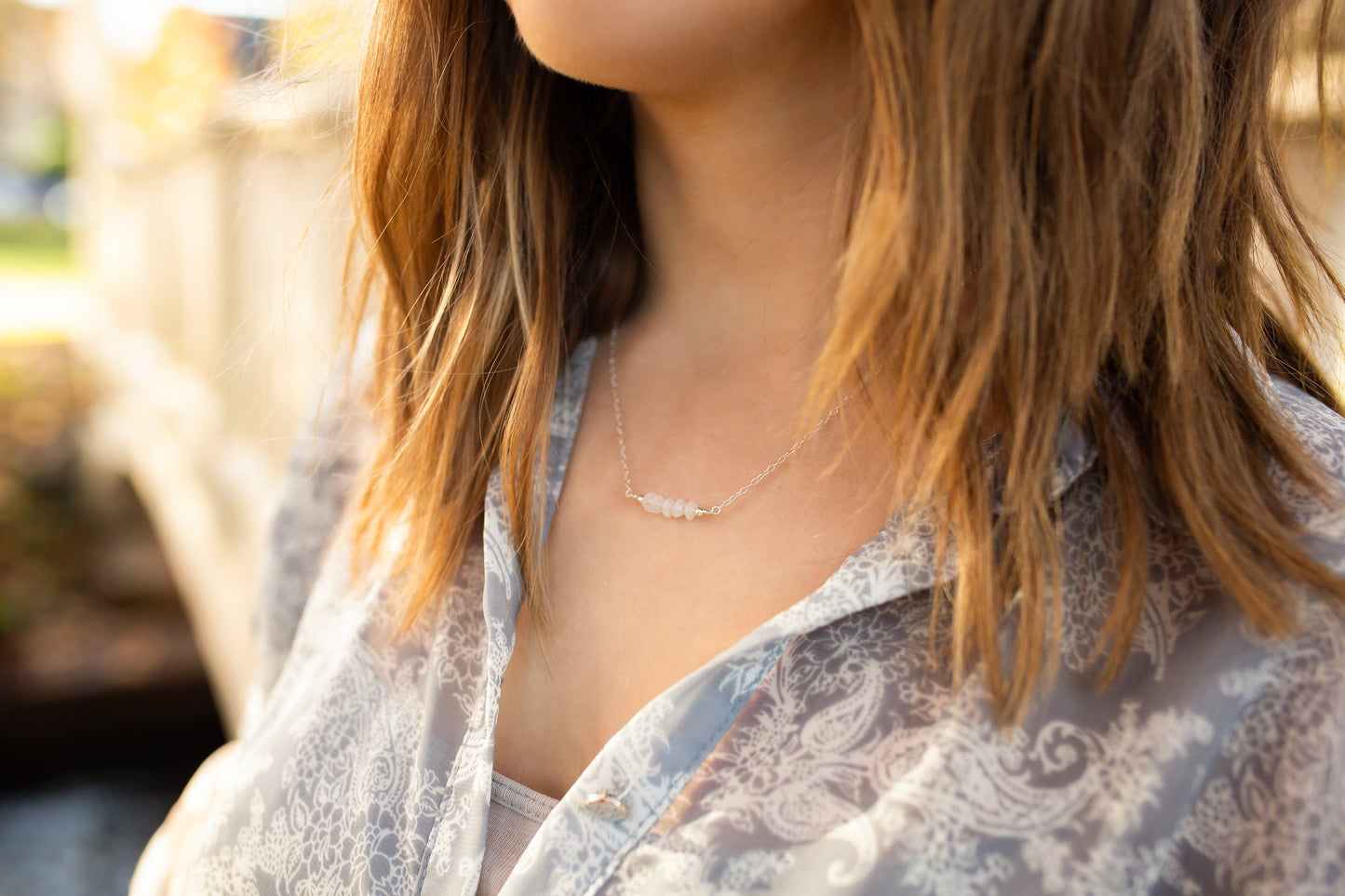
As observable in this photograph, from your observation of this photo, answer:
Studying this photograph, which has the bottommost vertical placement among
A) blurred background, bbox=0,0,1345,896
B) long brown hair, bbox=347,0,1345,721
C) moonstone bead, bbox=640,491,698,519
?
blurred background, bbox=0,0,1345,896

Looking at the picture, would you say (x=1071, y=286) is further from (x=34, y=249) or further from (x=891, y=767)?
(x=34, y=249)

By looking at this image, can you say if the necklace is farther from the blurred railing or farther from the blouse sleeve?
the blouse sleeve

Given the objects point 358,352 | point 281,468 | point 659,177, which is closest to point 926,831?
point 659,177

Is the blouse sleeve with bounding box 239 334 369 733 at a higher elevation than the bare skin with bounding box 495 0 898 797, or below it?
below

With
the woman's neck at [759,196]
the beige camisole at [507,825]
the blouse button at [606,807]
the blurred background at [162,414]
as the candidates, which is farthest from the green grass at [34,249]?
the blouse button at [606,807]

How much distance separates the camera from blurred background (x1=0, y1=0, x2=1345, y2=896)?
1804 mm

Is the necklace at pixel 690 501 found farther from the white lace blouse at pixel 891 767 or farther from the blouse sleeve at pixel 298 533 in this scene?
the blouse sleeve at pixel 298 533

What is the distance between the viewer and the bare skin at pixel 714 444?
92 centimetres

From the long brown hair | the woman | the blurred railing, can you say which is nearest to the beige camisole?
the woman

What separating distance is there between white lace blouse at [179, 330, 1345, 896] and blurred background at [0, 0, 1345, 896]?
0.46 m

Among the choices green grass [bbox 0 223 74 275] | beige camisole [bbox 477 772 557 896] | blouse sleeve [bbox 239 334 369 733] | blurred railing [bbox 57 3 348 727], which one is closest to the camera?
beige camisole [bbox 477 772 557 896]

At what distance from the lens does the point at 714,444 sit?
1015mm

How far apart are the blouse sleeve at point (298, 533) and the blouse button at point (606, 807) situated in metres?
0.76

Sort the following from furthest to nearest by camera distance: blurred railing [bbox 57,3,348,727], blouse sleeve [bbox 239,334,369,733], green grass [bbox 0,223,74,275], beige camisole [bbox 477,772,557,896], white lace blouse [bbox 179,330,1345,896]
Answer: green grass [bbox 0,223,74,275], blurred railing [bbox 57,3,348,727], blouse sleeve [bbox 239,334,369,733], beige camisole [bbox 477,772,557,896], white lace blouse [bbox 179,330,1345,896]
